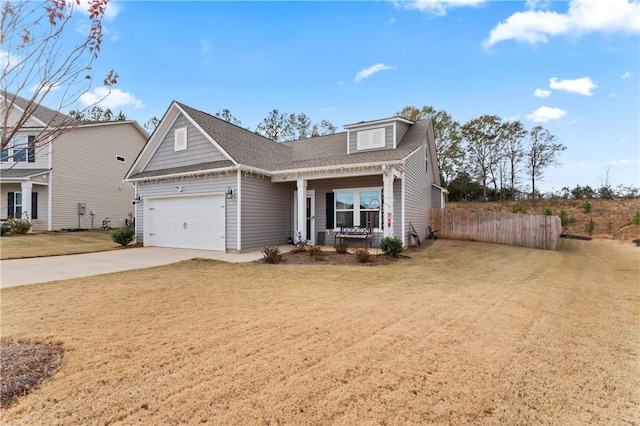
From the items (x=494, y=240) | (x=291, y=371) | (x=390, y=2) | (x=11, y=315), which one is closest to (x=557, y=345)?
(x=291, y=371)

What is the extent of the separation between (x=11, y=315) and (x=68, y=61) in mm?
3899

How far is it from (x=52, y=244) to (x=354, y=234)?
14017 millimetres

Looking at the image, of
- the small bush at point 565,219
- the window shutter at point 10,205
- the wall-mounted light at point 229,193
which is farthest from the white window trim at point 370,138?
the window shutter at point 10,205

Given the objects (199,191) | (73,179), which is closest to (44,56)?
(199,191)

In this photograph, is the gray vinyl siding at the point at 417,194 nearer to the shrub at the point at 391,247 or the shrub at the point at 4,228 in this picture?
the shrub at the point at 391,247

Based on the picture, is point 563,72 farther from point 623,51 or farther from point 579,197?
point 579,197

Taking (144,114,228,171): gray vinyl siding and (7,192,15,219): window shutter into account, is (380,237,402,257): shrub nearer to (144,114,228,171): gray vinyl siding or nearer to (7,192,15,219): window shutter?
(144,114,228,171): gray vinyl siding

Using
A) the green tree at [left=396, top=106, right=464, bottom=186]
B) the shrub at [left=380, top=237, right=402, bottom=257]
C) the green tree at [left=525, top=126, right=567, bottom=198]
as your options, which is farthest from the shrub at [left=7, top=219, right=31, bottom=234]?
the green tree at [left=525, top=126, right=567, bottom=198]

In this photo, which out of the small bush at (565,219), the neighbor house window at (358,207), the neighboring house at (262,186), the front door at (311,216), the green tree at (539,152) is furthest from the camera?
the green tree at (539,152)

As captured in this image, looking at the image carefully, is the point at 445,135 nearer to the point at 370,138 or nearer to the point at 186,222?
the point at 370,138

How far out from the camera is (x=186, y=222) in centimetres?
1266

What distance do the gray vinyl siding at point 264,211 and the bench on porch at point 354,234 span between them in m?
2.63

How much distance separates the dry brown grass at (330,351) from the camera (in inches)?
87.3

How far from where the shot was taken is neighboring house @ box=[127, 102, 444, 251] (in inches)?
442
